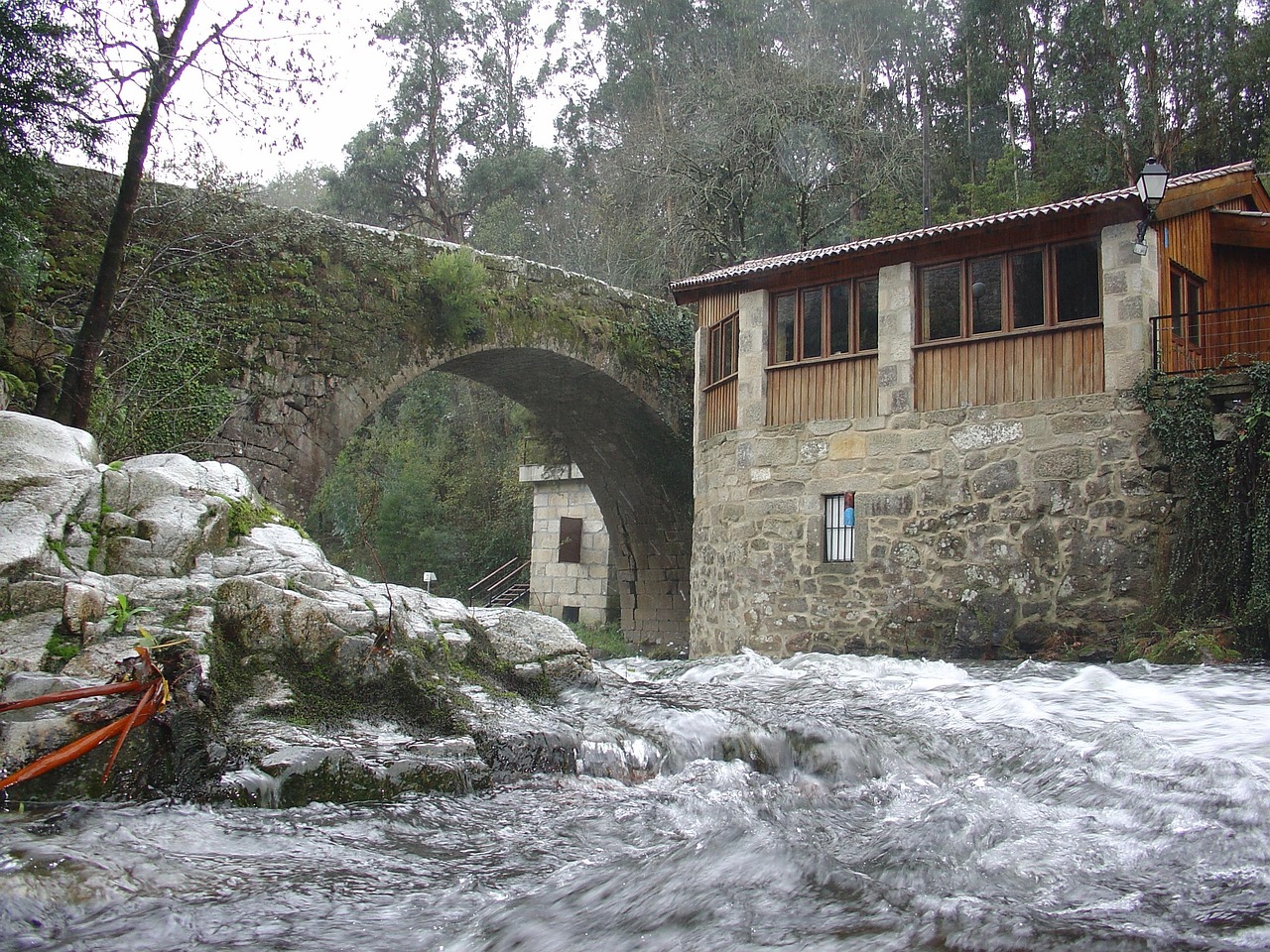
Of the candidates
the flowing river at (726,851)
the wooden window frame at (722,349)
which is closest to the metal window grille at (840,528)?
the wooden window frame at (722,349)

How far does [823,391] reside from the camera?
12.0m

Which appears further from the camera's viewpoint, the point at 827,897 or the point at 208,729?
the point at 208,729

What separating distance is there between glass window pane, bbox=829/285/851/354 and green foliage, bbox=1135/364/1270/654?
343 cm

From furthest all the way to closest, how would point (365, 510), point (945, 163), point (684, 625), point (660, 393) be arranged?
1. point (365, 510)
2. point (945, 163)
3. point (684, 625)
4. point (660, 393)

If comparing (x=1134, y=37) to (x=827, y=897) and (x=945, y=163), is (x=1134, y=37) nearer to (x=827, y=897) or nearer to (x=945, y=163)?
(x=945, y=163)

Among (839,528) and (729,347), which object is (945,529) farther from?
(729,347)

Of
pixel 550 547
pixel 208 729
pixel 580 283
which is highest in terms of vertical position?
pixel 580 283

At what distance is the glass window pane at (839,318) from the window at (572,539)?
409 inches

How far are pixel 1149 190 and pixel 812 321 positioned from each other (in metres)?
3.77

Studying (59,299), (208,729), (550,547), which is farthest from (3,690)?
(550,547)

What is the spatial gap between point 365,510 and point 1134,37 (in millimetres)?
20728

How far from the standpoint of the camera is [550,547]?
22.0 m

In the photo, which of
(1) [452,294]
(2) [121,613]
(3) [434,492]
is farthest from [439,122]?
(2) [121,613]

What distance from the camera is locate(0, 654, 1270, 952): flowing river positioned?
3.15 meters
